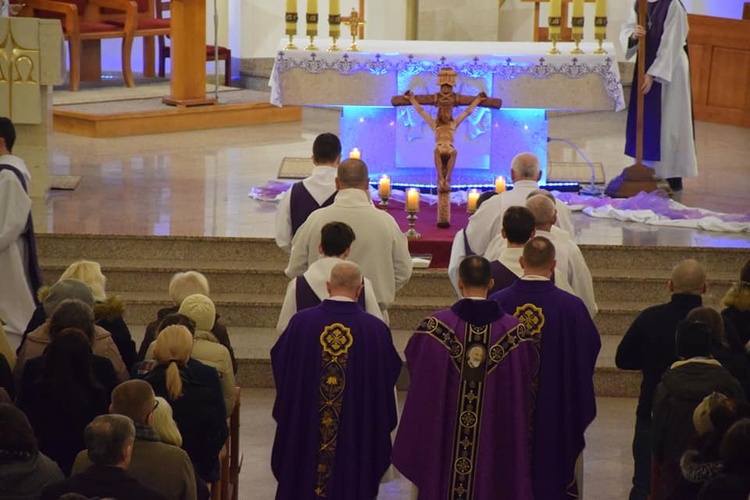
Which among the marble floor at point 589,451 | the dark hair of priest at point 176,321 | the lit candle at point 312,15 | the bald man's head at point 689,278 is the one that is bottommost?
the marble floor at point 589,451

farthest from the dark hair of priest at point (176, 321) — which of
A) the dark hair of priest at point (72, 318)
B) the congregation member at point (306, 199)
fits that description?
the congregation member at point (306, 199)

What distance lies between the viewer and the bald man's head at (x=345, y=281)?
6.05 metres

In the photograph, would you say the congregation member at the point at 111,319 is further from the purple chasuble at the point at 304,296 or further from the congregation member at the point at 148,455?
the congregation member at the point at 148,455

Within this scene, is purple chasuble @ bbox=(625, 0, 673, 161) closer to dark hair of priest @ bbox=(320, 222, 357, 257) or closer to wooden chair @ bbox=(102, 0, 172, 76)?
dark hair of priest @ bbox=(320, 222, 357, 257)

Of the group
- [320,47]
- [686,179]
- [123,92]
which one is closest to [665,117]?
[686,179]

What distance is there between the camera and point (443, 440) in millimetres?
6074

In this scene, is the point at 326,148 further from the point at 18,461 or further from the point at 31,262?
the point at 18,461

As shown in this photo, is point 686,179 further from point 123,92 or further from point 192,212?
point 123,92

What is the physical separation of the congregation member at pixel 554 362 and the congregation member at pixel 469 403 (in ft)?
0.72

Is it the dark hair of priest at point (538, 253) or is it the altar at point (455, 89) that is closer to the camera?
the dark hair of priest at point (538, 253)

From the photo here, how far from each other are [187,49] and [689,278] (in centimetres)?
891

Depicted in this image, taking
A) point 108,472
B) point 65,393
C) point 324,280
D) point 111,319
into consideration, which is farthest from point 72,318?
point 108,472

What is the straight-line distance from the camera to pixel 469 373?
19.7 feet

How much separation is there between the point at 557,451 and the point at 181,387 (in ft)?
5.59
